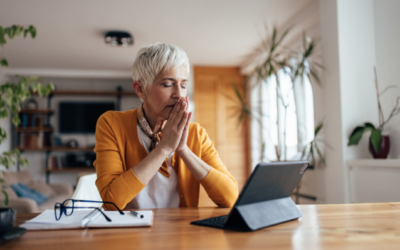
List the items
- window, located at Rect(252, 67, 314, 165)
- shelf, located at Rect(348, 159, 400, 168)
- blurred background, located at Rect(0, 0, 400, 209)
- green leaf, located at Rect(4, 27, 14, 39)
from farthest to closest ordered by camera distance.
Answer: window, located at Rect(252, 67, 314, 165), blurred background, located at Rect(0, 0, 400, 209), shelf, located at Rect(348, 159, 400, 168), green leaf, located at Rect(4, 27, 14, 39)

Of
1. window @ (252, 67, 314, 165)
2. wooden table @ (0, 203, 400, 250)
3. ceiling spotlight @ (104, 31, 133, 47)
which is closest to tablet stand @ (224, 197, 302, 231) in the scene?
wooden table @ (0, 203, 400, 250)

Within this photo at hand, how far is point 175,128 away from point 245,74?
5.41m

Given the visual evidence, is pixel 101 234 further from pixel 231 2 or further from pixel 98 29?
pixel 98 29

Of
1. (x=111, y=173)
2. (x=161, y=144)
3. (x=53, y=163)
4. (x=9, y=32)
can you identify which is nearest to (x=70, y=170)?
(x=53, y=163)

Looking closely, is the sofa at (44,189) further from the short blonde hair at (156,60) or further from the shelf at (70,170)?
the short blonde hair at (156,60)

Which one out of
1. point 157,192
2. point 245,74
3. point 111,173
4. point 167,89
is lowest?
point 157,192

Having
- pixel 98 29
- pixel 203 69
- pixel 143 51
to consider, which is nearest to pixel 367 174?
pixel 143 51

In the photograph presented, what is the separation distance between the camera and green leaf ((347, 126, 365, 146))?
8.68 ft

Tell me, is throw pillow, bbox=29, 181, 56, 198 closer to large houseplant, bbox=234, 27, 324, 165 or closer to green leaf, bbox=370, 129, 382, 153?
large houseplant, bbox=234, 27, 324, 165

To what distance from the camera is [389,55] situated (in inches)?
106

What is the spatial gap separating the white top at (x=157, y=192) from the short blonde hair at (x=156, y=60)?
24cm

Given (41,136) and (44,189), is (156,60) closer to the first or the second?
(44,189)

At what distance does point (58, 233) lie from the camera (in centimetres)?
74

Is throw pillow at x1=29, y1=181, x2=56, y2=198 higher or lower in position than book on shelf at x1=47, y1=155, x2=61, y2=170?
lower
